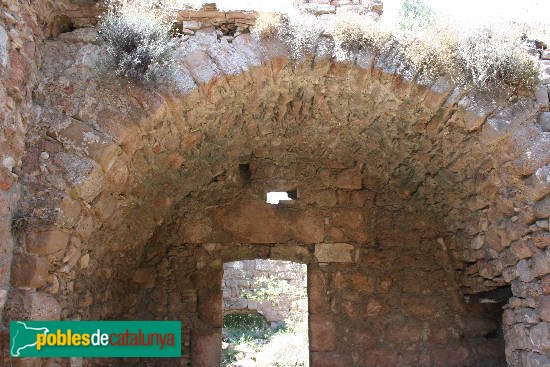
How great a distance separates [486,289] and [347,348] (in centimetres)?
115

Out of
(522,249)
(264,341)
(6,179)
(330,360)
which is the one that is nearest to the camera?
(6,179)

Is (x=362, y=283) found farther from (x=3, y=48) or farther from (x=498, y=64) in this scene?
(x=3, y=48)

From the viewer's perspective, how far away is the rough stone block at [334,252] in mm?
4344

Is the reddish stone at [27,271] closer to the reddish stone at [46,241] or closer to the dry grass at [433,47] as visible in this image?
the reddish stone at [46,241]

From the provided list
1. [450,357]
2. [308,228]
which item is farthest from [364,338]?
[308,228]

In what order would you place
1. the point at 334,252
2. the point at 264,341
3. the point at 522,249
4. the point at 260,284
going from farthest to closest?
the point at 260,284 < the point at 264,341 < the point at 334,252 < the point at 522,249

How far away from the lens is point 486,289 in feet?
12.9

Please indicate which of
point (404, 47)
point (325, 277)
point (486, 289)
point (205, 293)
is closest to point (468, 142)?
point (404, 47)

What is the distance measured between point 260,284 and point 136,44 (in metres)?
5.17

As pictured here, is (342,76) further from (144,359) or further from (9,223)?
(144,359)

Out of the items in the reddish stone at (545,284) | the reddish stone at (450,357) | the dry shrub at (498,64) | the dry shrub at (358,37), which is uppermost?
the dry shrub at (358,37)

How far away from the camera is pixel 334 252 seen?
172 inches

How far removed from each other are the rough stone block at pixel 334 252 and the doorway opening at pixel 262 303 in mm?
2971

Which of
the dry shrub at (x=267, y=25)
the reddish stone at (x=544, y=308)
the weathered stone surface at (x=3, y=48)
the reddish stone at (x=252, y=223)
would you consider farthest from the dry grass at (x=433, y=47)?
the reddish stone at (x=252, y=223)
